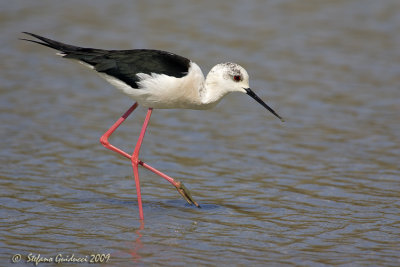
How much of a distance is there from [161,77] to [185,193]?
1123 millimetres

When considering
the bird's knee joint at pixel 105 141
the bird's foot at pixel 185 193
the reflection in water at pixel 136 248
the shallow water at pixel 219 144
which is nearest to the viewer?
the reflection in water at pixel 136 248

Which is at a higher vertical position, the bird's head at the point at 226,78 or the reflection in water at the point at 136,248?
the bird's head at the point at 226,78

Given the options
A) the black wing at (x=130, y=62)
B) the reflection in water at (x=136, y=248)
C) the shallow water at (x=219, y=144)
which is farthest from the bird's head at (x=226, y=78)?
the reflection in water at (x=136, y=248)

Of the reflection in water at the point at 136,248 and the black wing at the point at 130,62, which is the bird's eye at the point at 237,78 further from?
the reflection in water at the point at 136,248

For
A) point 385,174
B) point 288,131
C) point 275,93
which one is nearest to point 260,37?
point 275,93

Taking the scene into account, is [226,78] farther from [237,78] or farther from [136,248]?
[136,248]

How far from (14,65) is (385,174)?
625 centimetres

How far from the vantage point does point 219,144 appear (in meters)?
8.31

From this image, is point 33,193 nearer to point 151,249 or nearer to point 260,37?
point 151,249

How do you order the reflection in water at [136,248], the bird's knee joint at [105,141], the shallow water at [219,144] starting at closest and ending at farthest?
the reflection in water at [136,248]
the shallow water at [219,144]
the bird's knee joint at [105,141]

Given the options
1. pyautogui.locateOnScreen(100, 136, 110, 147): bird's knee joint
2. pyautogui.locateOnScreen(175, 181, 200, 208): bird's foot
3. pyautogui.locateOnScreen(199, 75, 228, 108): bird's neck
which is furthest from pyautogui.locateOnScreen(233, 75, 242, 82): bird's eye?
pyautogui.locateOnScreen(100, 136, 110, 147): bird's knee joint

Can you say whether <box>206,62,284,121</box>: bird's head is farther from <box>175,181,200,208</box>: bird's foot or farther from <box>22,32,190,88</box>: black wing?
<box>175,181,200,208</box>: bird's foot

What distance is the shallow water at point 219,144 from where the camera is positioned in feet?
18.5

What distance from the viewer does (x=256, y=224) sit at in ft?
19.8
